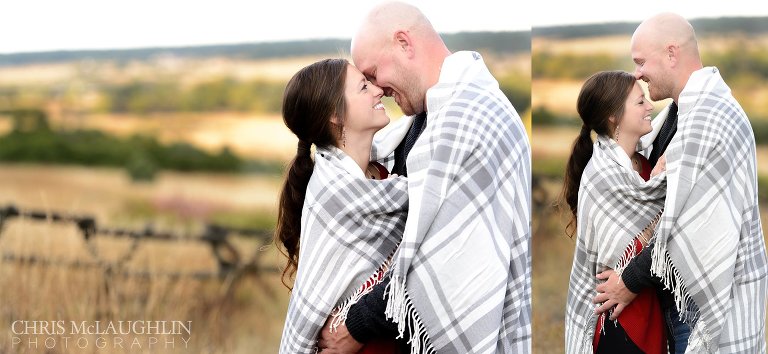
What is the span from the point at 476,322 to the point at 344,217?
36cm

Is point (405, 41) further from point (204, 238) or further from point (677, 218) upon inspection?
point (204, 238)

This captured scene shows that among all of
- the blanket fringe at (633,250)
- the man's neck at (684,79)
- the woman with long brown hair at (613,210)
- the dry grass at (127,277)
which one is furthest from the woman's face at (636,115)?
the dry grass at (127,277)

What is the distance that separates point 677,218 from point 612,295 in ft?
0.98

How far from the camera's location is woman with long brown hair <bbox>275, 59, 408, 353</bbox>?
2217 mm

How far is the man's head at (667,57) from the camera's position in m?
3.20

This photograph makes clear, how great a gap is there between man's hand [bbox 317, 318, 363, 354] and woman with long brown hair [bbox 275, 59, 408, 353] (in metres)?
0.02

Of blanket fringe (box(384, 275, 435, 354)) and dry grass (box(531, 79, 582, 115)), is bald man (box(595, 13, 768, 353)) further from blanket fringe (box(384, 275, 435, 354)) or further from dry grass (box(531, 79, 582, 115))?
dry grass (box(531, 79, 582, 115))

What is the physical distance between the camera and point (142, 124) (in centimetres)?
531

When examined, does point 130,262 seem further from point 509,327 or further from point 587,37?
point 509,327

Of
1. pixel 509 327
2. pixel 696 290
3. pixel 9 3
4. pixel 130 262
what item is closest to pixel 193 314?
pixel 130 262

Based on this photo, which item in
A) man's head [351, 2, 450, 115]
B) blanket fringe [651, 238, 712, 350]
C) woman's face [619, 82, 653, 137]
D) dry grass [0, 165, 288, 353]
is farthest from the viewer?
dry grass [0, 165, 288, 353]

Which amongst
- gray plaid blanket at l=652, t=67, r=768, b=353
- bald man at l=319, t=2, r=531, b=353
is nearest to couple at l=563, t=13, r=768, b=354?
gray plaid blanket at l=652, t=67, r=768, b=353

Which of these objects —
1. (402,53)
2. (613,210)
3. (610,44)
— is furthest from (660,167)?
(610,44)

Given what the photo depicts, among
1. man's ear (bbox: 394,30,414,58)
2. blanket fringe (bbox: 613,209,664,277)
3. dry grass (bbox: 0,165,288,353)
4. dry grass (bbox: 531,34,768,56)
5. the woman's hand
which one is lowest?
dry grass (bbox: 0,165,288,353)
